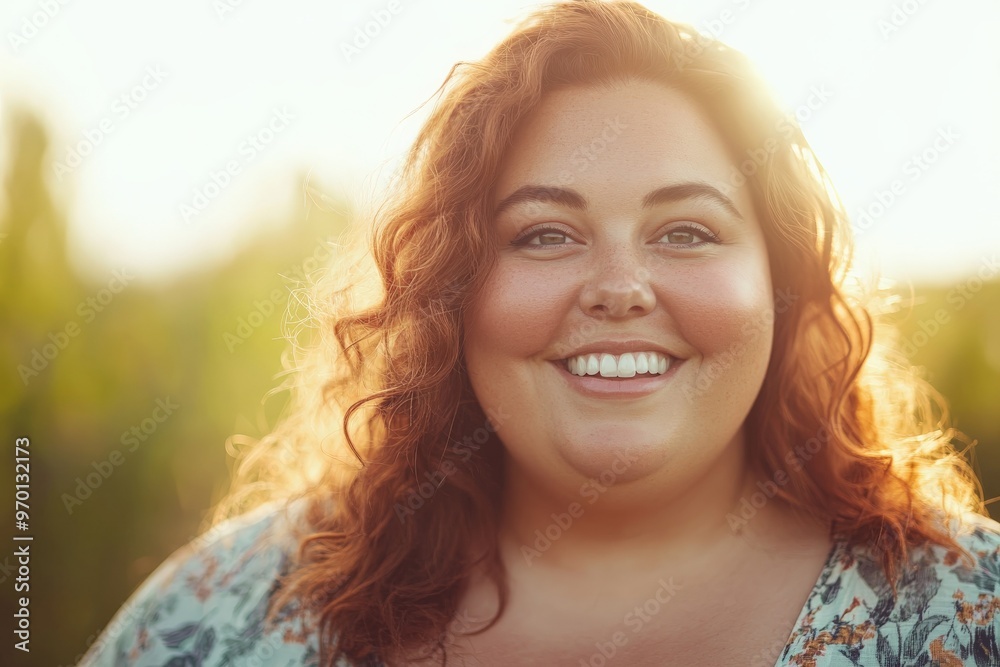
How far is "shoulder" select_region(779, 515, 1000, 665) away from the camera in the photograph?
5.31 ft

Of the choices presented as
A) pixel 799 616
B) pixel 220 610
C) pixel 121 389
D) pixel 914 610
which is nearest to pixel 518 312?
pixel 799 616

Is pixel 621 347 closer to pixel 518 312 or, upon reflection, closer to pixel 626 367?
pixel 626 367

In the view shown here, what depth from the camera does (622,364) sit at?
1687 millimetres

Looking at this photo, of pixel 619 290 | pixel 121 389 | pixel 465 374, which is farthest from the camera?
pixel 121 389

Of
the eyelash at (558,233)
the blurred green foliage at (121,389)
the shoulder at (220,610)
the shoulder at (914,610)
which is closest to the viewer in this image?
the shoulder at (914,610)

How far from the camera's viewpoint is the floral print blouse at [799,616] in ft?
5.35

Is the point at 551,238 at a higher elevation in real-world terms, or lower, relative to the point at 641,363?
higher

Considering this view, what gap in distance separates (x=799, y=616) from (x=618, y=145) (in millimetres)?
1090

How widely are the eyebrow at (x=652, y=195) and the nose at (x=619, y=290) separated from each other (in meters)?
0.14

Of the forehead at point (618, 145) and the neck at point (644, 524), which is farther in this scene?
the neck at point (644, 524)

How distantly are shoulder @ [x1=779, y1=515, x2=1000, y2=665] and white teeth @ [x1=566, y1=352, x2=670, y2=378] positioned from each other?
24.2 inches

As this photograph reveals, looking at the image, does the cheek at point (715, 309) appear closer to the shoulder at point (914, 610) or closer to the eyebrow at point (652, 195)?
the eyebrow at point (652, 195)

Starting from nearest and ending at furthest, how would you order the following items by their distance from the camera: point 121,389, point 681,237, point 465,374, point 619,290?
point 619,290, point 681,237, point 465,374, point 121,389

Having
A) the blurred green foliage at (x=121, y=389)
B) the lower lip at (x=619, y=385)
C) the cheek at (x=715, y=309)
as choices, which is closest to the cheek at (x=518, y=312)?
the lower lip at (x=619, y=385)
